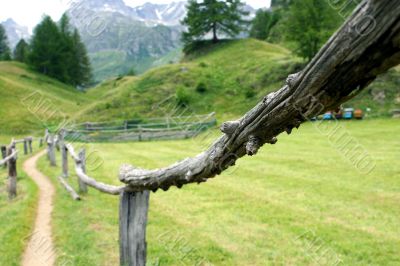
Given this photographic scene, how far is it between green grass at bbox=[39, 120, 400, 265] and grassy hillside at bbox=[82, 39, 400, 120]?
18769 millimetres

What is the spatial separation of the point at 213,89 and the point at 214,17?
23896mm

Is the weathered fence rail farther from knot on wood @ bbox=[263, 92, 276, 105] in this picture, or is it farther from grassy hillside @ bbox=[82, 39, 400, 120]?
grassy hillside @ bbox=[82, 39, 400, 120]

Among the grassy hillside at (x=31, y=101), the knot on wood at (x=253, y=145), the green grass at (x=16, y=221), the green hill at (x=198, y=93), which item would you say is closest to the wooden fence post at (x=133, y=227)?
the green grass at (x=16, y=221)

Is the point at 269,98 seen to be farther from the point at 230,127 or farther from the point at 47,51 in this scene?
the point at 47,51

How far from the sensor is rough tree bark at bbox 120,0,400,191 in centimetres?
196

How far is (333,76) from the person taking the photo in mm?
2277

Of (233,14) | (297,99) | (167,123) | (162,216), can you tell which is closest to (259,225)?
(162,216)

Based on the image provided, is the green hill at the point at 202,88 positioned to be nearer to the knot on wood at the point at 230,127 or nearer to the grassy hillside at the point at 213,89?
the grassy hillside at the point at 213,89

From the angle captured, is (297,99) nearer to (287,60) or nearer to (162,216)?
(162,216)

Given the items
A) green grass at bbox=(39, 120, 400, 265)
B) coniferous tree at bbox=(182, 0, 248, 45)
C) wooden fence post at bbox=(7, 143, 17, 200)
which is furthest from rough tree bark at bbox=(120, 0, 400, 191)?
coniferous tree at bbox=(182, 0, 248, 45)

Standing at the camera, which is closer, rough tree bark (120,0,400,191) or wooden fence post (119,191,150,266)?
rough tree bark (120,0,400,191)

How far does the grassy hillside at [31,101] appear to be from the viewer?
161 ft

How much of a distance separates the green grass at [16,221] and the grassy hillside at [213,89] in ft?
82.9

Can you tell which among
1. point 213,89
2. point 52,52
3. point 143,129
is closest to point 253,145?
point 143,129
